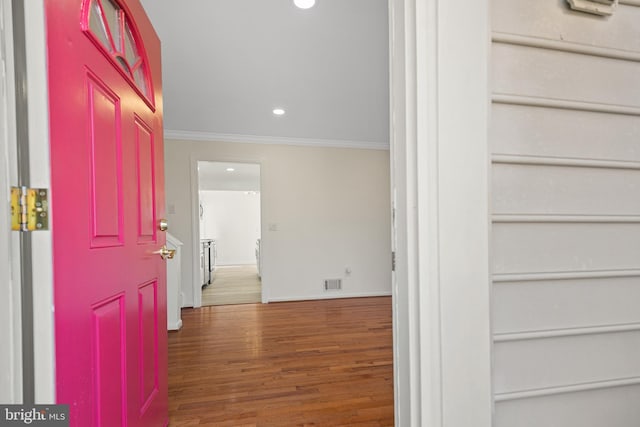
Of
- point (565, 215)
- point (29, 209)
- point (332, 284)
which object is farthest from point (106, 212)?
point (332, 284)

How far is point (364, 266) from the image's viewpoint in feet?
14.1

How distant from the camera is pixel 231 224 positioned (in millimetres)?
9219

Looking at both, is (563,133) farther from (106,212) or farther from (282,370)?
(282,370)

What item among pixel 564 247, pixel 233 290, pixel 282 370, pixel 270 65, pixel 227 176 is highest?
pixel 270 65

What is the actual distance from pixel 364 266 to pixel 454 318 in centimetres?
375

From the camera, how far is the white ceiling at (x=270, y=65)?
1.73 metres

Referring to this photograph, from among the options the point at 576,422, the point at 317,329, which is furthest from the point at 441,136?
the point at 317,329

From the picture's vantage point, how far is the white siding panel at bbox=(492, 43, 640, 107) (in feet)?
2.22

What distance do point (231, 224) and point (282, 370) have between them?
305 inches

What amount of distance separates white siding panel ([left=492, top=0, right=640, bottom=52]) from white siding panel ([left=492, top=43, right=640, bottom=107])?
43mm

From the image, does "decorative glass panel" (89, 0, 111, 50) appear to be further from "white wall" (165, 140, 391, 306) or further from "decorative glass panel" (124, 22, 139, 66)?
"white wall" (165, 140, 391, 306)

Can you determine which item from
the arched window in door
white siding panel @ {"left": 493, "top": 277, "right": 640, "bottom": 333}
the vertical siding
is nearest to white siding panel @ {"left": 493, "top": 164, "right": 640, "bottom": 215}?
the vertical siding

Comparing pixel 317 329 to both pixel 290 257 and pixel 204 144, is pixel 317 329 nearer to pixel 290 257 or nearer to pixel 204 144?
pixel 290 257

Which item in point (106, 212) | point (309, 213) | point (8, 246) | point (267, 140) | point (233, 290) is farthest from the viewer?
point (233, 290)
